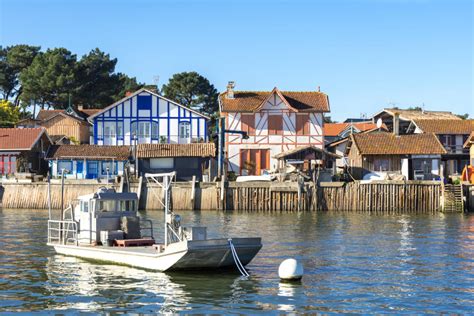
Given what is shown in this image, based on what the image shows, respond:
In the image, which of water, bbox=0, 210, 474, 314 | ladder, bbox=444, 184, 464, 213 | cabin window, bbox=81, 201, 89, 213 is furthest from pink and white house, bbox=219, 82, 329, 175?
cabin window, bbox=81, 201, 89, 213

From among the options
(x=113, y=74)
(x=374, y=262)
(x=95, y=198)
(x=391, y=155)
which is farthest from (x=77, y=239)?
(x=113, y=74)

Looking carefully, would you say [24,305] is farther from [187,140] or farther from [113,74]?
[113,74]

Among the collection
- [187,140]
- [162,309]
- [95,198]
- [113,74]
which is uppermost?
[113,74]

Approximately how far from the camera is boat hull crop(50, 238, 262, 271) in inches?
1063

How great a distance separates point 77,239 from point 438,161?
40.8 meters

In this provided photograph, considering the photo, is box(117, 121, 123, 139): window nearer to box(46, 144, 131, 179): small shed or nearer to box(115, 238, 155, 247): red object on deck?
box(46, 144, 131, 179): small shed

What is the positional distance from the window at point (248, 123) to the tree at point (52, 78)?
3548 cm

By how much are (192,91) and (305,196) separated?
52.1 metres

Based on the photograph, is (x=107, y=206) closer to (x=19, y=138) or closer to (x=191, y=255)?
(x=191, y=255)

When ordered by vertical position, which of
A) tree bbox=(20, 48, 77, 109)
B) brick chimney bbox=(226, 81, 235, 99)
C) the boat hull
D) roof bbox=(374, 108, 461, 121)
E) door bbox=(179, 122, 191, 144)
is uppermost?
tree bbox=(20, 48, 77, 109)

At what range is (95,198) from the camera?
32.1 m

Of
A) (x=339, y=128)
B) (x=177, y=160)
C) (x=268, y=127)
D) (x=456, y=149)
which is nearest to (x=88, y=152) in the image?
(x=177, y=160)

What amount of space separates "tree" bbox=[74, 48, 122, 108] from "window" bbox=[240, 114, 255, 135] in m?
36.6

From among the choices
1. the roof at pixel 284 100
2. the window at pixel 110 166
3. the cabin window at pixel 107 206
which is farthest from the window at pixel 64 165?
the cabin window at pixel 107 206
